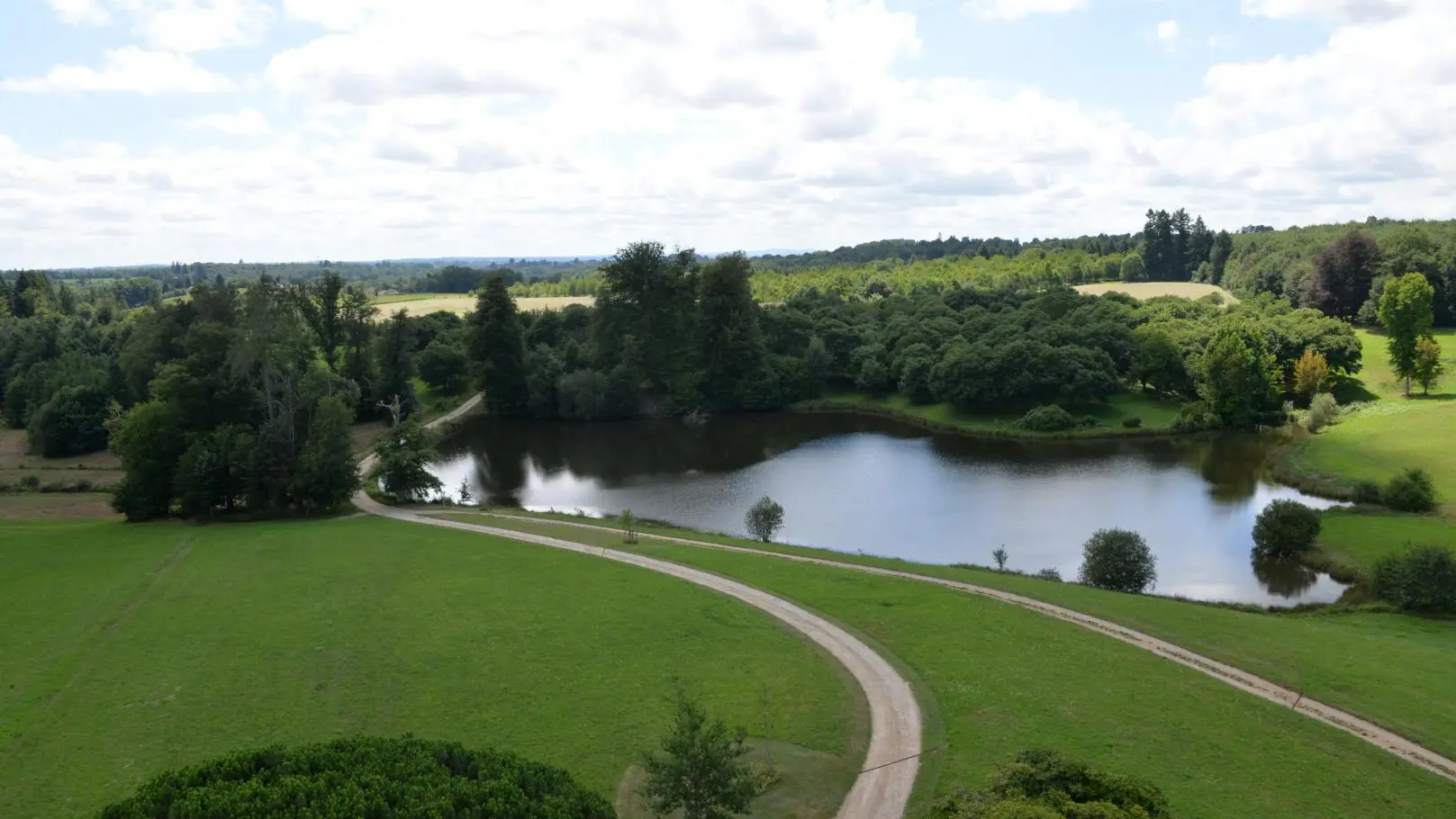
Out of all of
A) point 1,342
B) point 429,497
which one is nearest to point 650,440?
point 429,497

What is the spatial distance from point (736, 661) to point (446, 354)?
71.6 m

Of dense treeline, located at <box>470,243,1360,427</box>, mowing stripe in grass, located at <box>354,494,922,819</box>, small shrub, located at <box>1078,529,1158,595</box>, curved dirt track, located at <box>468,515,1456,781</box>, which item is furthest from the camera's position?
dense treeline, located at <box>470,243,1360,427</box>

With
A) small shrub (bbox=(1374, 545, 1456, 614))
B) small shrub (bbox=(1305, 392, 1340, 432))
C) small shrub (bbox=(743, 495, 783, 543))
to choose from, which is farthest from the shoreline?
small shrub (bbox=(1374, 545, 1456, 614))

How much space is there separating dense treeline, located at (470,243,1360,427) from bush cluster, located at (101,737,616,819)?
217 ft

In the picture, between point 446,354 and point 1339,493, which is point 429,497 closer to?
point 446,354

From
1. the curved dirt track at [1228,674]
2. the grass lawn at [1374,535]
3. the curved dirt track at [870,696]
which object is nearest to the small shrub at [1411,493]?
the grass lawn at [1374,535]

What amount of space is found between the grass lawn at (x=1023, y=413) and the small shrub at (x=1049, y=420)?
824 mm

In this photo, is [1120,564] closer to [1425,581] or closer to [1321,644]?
[1321,644]

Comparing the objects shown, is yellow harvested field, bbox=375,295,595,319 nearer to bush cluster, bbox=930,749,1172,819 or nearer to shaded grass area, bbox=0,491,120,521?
shaded grass area, bbox=0,491,120,521

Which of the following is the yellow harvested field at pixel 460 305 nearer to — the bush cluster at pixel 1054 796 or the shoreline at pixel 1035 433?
the shoreline at pixel 1035 433

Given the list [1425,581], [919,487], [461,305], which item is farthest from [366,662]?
[461,305]

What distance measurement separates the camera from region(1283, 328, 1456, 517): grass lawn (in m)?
50.8

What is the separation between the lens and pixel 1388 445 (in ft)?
183

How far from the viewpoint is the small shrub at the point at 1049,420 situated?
71188 millimetres
